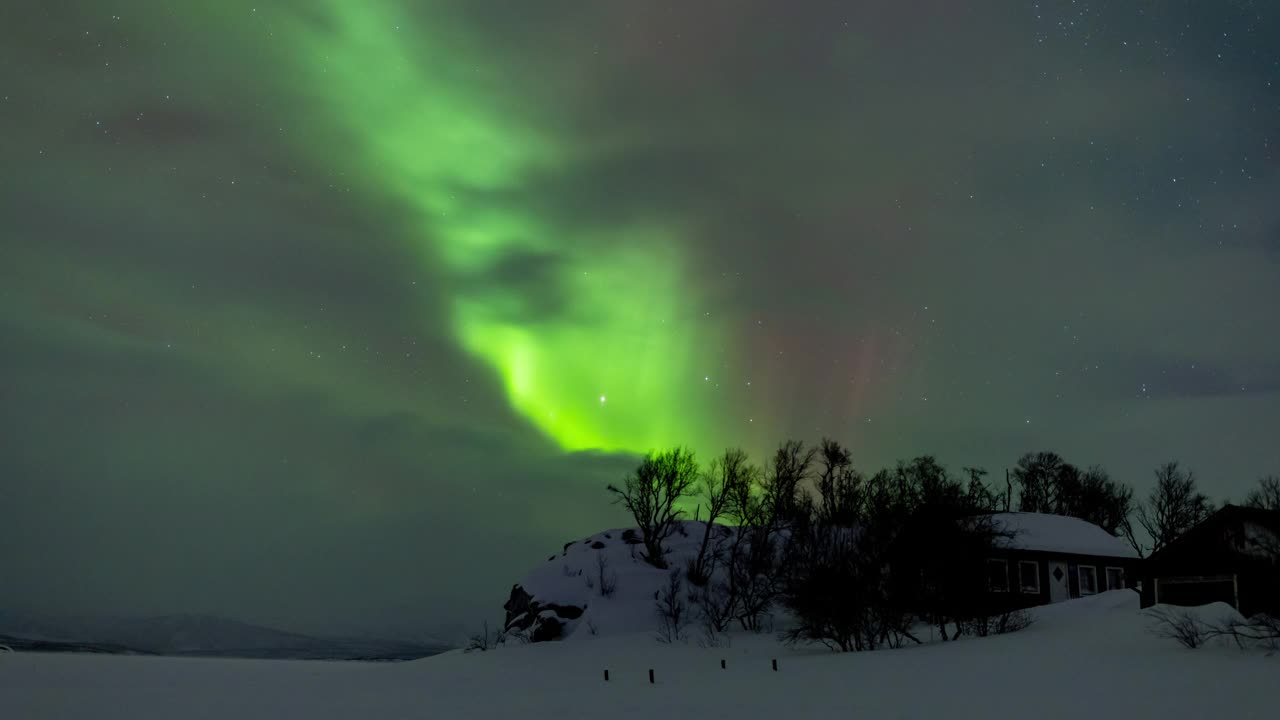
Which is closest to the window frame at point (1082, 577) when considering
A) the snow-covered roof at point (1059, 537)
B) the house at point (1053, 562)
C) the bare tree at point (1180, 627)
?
the house at point (1053, 562)

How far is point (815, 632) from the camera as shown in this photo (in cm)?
5331

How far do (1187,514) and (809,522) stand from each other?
41.3m

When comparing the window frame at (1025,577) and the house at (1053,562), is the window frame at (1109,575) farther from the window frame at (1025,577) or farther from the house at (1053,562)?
the window frame at (1025,577)

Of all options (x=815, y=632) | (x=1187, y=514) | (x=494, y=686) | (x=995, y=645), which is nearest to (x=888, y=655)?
(x=995, y=645)

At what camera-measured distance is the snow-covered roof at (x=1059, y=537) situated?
66.8 metres

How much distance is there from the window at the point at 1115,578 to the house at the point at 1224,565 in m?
25.5

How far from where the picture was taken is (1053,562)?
219 feet

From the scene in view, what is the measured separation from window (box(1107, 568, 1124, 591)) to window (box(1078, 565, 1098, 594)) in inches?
53.9

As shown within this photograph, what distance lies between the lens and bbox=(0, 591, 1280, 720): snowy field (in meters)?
30.3

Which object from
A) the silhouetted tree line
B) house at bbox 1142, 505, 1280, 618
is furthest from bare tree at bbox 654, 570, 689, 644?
house at bbox 1142, 505, 1280, 618

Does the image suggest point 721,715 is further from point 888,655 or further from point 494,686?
point 494,686

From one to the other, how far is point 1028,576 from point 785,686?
3460 centimetres

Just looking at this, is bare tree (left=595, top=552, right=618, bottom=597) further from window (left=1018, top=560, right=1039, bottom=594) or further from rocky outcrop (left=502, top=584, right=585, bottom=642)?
window (left=1018, top=560, right=1039, bottom=594)

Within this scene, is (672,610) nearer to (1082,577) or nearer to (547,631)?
(547,631)
